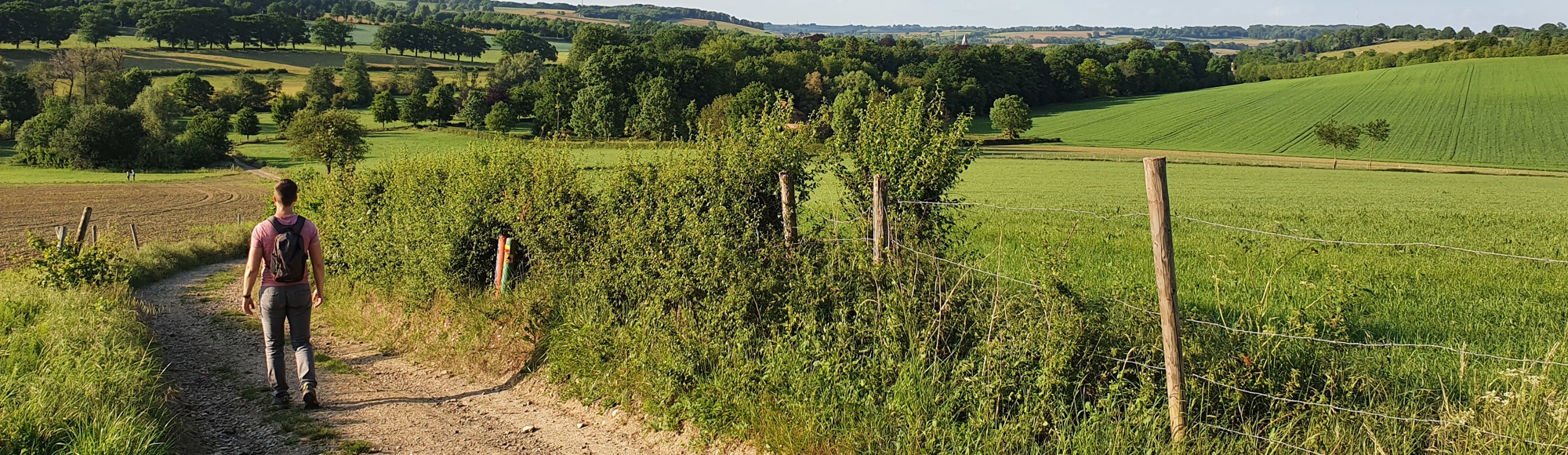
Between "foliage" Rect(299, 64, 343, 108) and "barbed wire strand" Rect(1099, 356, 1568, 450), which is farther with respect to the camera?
"foliage" Rect(299, 64, 343, 108)

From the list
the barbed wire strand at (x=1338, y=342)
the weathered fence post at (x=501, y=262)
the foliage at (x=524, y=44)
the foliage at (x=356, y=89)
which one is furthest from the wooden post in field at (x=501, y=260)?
the foliage at (x=524, y=44)

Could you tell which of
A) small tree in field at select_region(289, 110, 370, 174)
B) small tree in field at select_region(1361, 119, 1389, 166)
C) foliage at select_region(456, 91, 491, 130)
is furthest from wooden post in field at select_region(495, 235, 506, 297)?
foliage at select_region(456, 91, 491, 130)

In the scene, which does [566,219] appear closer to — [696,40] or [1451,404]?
[1451,404]

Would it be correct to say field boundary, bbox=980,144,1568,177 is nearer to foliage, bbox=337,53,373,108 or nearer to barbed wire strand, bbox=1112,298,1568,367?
barbed wire strand, bbox=1112,298,1568,367

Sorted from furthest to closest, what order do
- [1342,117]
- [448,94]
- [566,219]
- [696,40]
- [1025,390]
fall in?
[696,40] → [448,94] → [1342,117] → [566,219] → [1025,390]

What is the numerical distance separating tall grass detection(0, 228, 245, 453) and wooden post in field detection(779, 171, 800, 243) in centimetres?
462

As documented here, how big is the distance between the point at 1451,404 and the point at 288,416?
26.1 feet

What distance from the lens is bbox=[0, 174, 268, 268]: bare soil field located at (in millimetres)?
30500

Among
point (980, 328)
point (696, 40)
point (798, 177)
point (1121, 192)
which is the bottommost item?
point (1121, 192)

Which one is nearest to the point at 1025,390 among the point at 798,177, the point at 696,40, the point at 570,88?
the point at 798,177

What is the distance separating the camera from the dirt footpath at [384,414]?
6.72 meters

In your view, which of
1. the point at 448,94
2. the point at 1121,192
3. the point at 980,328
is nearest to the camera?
the point at 980,328

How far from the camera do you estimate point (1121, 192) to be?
112 feet

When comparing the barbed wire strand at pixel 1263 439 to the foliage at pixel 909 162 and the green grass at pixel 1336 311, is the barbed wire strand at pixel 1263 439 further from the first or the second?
the foliage at pixel 909 162
